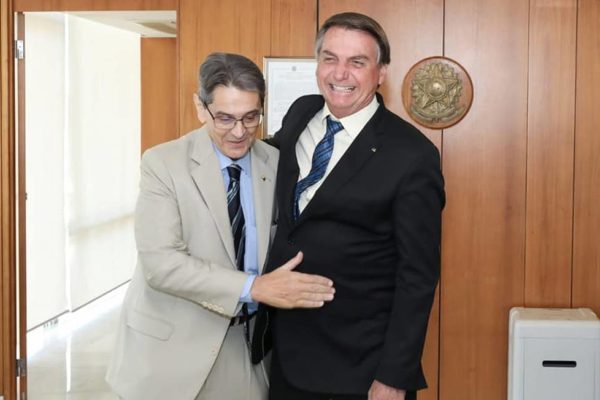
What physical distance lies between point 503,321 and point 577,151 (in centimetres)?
92

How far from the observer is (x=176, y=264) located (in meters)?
1.95

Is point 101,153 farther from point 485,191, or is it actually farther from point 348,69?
point 348,69

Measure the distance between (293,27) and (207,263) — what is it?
7.31ft

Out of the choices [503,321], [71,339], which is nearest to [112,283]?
[71,339]

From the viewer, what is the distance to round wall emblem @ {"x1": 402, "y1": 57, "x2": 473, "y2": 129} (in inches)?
152

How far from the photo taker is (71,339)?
599 centimetres

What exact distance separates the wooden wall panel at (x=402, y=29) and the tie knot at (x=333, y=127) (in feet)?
6.04

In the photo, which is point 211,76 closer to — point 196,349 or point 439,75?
point 196,349

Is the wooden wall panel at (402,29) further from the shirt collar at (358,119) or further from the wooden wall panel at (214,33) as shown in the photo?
the shirt collar at (358,119)

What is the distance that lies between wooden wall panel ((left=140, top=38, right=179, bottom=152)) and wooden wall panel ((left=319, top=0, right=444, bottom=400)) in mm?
3320

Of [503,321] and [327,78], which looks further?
[503,321]

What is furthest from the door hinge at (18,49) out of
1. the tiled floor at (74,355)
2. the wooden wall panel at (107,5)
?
the tiled floor at (74,355)

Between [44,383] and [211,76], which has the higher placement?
[211,76]

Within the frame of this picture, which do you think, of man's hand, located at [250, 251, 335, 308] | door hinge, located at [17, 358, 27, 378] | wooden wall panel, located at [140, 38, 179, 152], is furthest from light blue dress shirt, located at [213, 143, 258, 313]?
wooden wall panel, located at [140, 38, 179, 152]
